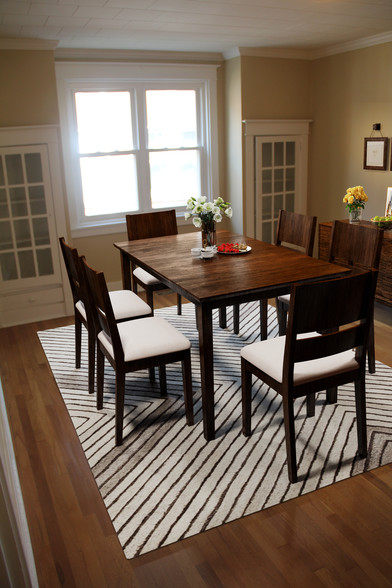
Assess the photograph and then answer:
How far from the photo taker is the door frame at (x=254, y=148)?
205 inches

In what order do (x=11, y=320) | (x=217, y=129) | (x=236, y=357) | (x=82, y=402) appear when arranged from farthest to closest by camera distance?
(x=217, y=129) < (x=11, y=320) < (x=236, y=357) < (x=82, y=402)

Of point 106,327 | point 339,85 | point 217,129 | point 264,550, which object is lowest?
point 264,550

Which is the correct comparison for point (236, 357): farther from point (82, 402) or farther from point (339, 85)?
point (339, 85)

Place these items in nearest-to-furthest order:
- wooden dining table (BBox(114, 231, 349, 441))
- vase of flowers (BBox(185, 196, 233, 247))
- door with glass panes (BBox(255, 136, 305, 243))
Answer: wooden dining table (BBox(114, 231, 349, 441)) < vase of flowers (BBox(185, 196, 233, 247)) < door with glass panes (BBox(255, 136, 305, 243))

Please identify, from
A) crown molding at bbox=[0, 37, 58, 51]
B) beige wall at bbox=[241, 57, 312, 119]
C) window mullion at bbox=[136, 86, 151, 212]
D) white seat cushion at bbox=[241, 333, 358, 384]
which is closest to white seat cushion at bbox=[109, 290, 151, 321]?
white seat cushion at bbox=[241, 333, 358, 384]

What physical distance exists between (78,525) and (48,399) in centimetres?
118

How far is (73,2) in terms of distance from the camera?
3.17 meters

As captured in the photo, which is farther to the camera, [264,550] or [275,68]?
[275,68]

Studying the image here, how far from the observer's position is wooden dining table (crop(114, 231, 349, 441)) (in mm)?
2484

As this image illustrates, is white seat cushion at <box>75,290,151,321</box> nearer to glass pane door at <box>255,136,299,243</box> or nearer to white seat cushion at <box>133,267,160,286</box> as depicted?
white seat cushion at <box>133,267,160,286</box>

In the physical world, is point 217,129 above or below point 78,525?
above

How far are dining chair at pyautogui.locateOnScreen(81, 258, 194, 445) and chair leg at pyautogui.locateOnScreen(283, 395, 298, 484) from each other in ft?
2.14

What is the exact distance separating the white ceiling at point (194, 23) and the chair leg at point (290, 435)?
8.58ft

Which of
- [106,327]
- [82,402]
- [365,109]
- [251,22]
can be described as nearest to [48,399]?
[82,402]
